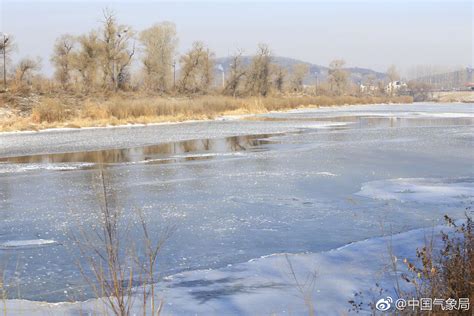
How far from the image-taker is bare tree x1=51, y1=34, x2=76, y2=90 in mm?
49156

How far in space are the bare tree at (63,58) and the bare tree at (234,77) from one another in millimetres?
16691

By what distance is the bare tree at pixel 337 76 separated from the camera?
9706 centimetres

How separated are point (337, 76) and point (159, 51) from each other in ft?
147

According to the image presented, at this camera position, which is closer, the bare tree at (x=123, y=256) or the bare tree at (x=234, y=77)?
the bare tree at (x=123, y=256)

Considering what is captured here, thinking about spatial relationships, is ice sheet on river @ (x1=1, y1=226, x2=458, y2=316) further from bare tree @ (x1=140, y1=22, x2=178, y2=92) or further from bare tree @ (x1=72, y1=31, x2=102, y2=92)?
bare tree @ (x1=140, y1=22, x2=178, y2=92)

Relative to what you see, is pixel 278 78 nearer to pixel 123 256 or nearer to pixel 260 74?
pixel 260 74

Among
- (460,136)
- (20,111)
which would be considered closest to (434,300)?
(460,136)

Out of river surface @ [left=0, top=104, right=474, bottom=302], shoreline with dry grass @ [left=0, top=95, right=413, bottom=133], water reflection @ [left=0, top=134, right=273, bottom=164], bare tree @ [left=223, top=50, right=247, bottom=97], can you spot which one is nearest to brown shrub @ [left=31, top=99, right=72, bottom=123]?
shoreline with dry grass @ [left=0, top=95, right=413, bottom=133]

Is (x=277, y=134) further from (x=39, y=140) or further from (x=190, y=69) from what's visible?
(x=190, y=69)

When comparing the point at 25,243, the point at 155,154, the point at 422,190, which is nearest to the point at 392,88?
the point at 155,154

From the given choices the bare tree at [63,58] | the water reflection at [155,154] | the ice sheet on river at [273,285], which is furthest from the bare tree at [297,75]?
the ice sheet on river at [273,285]

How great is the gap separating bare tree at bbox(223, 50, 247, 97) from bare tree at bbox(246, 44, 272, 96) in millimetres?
1990

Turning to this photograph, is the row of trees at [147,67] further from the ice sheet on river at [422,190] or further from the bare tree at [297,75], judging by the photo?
the ice sheet on river at [422,190]

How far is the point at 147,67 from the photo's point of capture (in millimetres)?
57875
